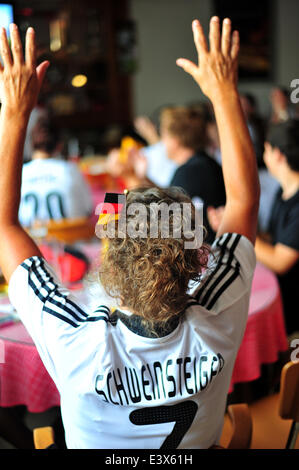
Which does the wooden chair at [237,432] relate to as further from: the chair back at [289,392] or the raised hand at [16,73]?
the raised hand at [16,73]

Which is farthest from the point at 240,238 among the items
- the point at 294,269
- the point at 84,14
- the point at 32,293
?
the point at 84,14

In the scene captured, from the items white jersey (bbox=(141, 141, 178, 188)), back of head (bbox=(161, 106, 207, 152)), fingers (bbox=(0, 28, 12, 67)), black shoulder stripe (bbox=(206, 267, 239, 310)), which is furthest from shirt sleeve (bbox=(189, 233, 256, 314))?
white jersey (bbox=(141, 141, 178, 188))

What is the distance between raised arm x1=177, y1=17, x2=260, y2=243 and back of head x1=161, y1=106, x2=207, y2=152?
1.61m

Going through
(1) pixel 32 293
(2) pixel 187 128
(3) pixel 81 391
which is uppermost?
(2) pixel 187 128

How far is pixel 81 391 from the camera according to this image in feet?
3.40

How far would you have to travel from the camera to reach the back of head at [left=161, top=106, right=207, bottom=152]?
289 cm

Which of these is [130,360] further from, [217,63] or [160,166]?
[160,166]

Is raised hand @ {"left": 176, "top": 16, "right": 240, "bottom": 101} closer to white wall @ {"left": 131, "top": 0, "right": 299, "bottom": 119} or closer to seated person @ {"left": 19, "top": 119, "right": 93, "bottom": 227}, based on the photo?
seated person @ {"left": 19, "top": 119, "right": 93, "bottom": 227}

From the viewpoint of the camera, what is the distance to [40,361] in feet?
5.33

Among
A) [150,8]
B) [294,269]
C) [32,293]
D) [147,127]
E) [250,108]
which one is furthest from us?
[150,8]

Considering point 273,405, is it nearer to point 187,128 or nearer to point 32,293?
point 32,293

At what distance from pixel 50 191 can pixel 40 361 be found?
1.74 metres

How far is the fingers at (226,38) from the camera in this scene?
47.2 inches

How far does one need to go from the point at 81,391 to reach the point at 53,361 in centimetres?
8
